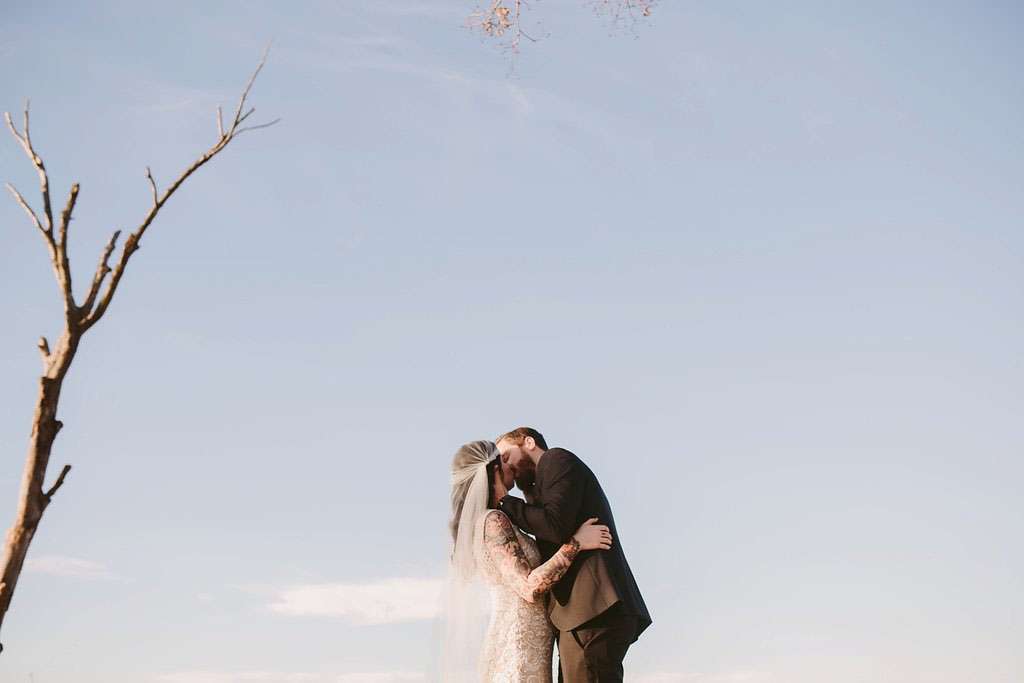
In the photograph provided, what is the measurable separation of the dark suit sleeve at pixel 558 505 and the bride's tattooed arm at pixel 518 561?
12 cm

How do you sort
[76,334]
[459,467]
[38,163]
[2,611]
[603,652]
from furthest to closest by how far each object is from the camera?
1. [459,467]
2. [603,652]
3. [38,163]
4. [76,334]
5. [2,611]

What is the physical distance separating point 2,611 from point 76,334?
3.30 ft

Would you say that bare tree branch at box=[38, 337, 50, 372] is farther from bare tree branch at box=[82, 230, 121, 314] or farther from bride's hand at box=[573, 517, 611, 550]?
bride's hand at box=[573, 517, 611, 550]

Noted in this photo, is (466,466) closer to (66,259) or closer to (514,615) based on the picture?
(514,615)

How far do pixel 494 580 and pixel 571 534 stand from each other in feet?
2.25

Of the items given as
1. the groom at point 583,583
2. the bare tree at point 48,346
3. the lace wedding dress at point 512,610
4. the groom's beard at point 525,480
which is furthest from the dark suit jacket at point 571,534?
the bare tree at point 48,346

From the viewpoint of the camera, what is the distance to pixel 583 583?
670 centimetres

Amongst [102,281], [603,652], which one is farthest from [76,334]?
[603,652]

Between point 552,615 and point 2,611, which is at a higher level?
point 552,615

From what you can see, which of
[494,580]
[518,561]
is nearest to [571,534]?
[518,561]

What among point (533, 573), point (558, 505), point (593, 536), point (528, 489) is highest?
point (528, 489)

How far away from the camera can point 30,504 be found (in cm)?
370

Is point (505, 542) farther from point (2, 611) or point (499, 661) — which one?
point (2, 611)

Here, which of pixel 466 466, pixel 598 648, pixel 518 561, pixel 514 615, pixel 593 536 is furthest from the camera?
pixel 466 466
